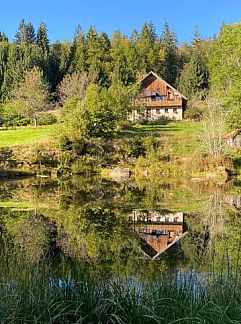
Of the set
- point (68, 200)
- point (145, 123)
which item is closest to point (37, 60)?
point (145, 123)

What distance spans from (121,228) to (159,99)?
44738 millimetres

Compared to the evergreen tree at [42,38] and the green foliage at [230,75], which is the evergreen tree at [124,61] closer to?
the evergreen tree at [42,38]

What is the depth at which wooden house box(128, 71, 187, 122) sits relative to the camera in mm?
56656

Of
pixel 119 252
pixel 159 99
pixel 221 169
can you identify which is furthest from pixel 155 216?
pixel 159 99

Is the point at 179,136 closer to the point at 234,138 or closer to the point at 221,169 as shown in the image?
the point at 234,138

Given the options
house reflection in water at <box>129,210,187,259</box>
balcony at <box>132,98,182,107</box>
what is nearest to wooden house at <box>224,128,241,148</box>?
balcony at <box>132,98,182,107</box>

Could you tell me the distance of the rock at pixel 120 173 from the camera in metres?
33.5

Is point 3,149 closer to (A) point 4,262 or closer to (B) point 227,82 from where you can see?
(B) point 227,82

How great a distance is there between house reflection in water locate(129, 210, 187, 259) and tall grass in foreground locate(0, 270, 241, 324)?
16.3 feet

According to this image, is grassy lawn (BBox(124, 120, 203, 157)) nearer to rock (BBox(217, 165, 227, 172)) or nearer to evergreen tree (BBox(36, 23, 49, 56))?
rock (BBox(217, 165, 227, 172))

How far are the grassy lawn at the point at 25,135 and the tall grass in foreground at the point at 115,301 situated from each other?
3388 cm

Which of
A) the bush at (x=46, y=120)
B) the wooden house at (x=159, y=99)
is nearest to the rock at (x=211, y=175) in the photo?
the wooden house at (x=159, y=99)

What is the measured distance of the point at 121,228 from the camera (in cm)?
1407

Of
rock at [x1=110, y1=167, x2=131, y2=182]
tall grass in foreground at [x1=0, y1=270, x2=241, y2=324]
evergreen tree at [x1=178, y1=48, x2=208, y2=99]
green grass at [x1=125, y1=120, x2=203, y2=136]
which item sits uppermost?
evergreen tree at [x1=178, y1=48, x2=208, y2=99]
